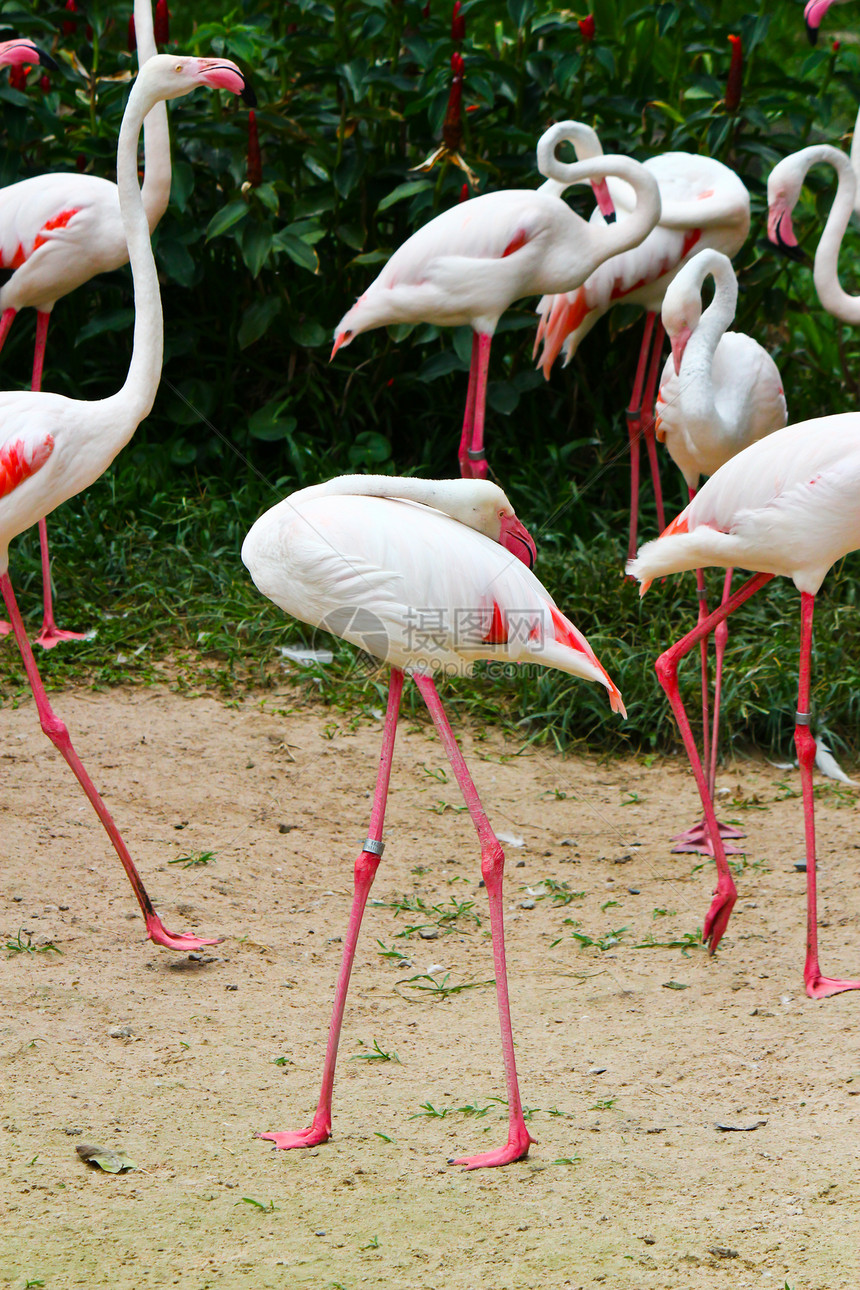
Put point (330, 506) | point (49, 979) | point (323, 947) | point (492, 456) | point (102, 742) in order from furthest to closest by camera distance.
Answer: point (492, 456) → point (102, 742) → point (323, 947) → point (49, 979) → point (330, 506)

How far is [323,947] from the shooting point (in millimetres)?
3393

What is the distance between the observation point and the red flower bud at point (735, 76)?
17.4 feet

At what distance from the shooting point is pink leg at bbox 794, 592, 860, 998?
10.1 feet

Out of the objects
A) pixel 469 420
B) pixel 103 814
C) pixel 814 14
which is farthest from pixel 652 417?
pixel 103 814

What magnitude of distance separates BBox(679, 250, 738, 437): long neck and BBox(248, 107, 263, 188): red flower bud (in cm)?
207

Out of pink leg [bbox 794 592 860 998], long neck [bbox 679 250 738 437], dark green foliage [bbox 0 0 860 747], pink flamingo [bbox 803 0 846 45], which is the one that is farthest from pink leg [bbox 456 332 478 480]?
pink leg [bbox 794 592 860 998]

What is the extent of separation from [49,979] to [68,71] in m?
4.05

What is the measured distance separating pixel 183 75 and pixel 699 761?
216 centimetres

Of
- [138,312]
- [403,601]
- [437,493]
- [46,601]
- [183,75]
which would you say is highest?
[183,75]

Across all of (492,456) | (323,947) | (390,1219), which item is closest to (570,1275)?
(390,1219)

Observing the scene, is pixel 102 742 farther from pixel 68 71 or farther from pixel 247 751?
pixel 68 71

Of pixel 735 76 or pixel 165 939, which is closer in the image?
pixel 165 939

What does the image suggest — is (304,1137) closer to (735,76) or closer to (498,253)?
(498,253)

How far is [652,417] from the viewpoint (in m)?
5.33
